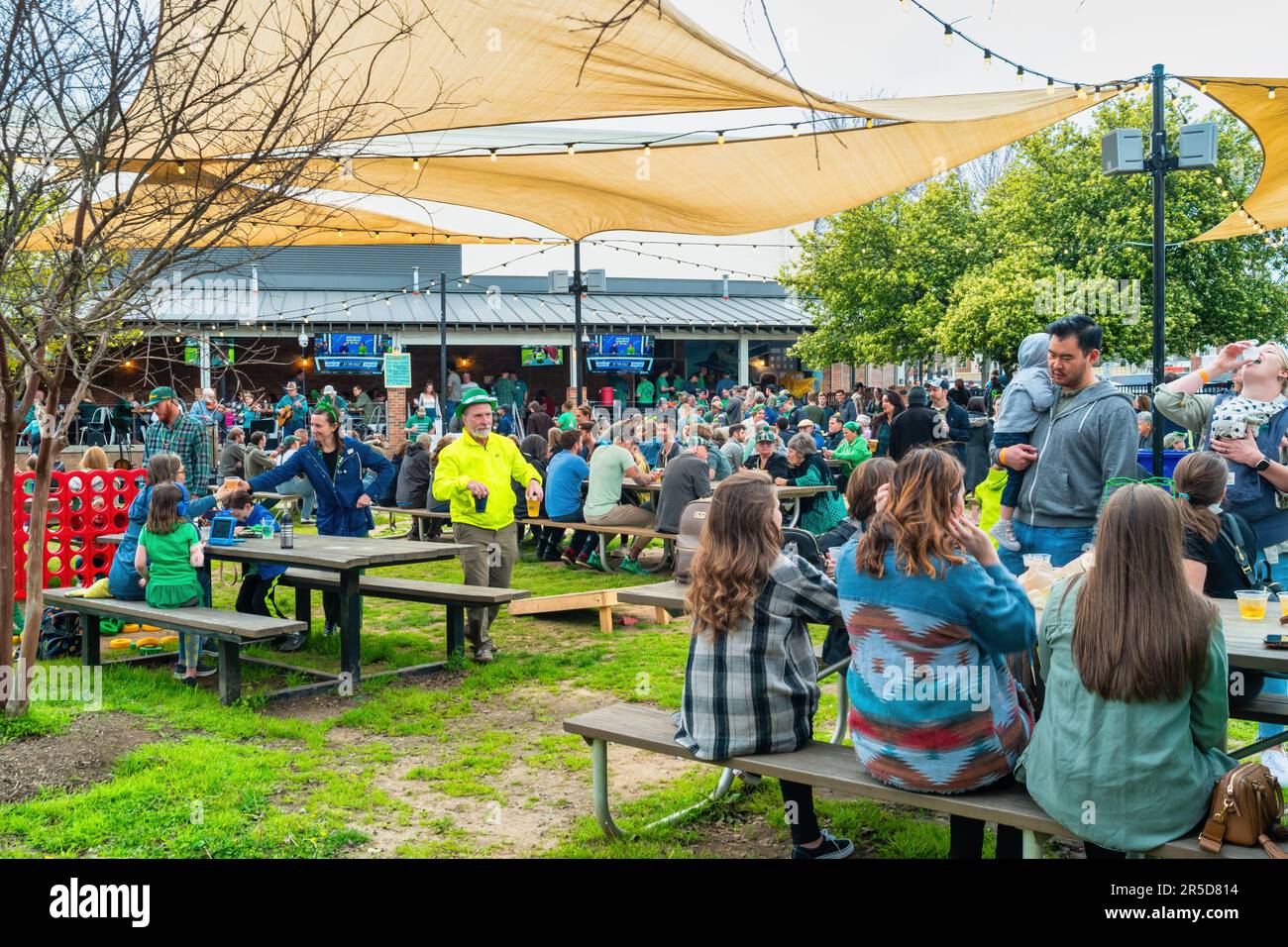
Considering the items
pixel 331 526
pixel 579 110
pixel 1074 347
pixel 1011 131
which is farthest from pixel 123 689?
pixel 1011 131

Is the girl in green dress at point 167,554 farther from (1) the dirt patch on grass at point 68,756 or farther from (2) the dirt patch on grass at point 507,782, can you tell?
(2) the dirt patch on grass at point 507,782

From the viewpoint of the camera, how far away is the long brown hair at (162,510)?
683 centimetres

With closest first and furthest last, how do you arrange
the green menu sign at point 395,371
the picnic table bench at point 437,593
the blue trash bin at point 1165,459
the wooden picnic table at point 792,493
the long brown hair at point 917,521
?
the long brown hair at point 917,521 → the picnic table bench at point 437,593 → the wooden picnic table at point 792,493 → the blue trash bin at point 1165,459 → the green menu sign at point 395,371

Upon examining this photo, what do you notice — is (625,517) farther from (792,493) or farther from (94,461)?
(94,461)

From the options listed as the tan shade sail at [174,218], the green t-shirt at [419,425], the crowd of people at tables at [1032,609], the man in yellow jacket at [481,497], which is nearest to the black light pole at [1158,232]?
the crowd of people at tables at [1032,609]

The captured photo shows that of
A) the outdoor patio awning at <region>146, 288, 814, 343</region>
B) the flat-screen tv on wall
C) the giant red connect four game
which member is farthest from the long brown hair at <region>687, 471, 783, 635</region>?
the flat-screen tv on wall

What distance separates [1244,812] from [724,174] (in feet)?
25.1

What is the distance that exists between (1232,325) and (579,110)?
70.5 ft

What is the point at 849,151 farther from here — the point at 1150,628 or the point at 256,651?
the point at 1150,628

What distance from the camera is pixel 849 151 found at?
28.7 feet

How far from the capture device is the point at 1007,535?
5000 mm

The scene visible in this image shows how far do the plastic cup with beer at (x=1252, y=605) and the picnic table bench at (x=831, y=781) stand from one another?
1.18 m

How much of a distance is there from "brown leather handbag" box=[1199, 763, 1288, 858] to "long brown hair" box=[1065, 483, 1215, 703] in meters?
0.26

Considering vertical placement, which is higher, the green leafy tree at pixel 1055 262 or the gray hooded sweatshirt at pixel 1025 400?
the green leafy tree at pixel 1055 262
